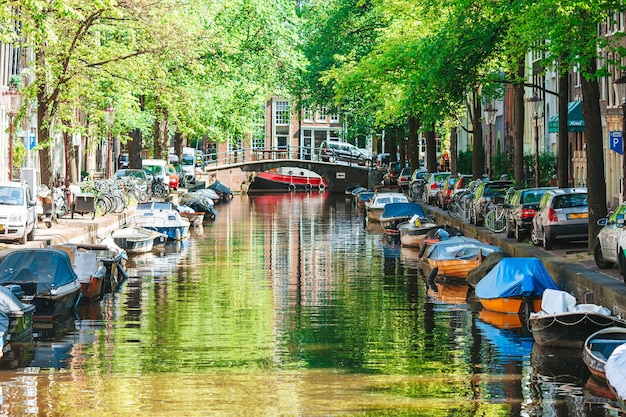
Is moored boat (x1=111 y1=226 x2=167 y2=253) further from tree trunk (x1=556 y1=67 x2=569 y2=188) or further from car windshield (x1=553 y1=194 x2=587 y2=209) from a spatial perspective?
car windshield (x1=553 y1=194 x2=587 y2=209)

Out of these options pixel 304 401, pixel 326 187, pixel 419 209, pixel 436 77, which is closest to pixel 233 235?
pixel 419 209

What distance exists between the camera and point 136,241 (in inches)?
1786

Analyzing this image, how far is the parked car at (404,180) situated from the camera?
3228 inches

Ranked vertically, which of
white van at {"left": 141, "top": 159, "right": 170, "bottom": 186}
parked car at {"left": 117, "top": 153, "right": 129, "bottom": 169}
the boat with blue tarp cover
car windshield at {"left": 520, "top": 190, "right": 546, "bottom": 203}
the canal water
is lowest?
the canal water

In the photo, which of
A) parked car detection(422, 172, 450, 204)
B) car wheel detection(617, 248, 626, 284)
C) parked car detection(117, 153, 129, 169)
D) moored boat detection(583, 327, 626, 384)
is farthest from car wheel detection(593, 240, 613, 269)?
parked car detection(117, 153, 129, 169)

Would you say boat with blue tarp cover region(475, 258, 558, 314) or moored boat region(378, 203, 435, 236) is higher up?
moored boat region(378, 203, 435, 236)

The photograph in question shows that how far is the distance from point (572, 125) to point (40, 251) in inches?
1232

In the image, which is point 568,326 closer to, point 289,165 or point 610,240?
point 610,240

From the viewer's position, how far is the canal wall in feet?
80.3

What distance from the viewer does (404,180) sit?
82875 millimetres

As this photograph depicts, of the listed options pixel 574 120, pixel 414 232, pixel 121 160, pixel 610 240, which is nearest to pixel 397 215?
pixel 414 232

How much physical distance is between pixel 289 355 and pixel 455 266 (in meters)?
13.2

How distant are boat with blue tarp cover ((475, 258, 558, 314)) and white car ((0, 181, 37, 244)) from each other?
14.1m

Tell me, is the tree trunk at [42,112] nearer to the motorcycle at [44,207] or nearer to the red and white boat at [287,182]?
the motorcycle at [44,207]
